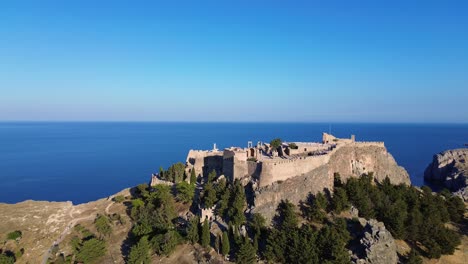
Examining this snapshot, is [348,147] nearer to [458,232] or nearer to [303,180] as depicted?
[303,180]

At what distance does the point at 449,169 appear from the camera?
12169 centimetres

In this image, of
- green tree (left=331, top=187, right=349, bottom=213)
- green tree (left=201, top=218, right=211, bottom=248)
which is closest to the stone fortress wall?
green tree (left=331, top=187, right=349, bottom=213)

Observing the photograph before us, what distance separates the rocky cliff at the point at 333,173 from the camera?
2067 inches

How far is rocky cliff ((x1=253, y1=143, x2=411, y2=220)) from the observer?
52500mm

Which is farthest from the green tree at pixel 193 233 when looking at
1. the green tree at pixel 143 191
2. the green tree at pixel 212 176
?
the green tree at pixel 143 191

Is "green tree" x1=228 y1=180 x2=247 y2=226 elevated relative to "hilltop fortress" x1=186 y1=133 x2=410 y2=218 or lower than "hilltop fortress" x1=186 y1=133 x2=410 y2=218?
lower

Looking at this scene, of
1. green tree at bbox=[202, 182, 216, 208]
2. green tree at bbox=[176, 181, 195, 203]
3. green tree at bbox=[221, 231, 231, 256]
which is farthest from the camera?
green tree at bbox=[176, 181, 195, 203]

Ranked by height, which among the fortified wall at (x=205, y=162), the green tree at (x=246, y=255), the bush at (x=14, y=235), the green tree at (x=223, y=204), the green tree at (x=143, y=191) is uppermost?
the fortified wall at (x=205, y=162)

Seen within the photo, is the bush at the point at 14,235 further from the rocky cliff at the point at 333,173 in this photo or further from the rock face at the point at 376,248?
the rock face at the point at 376,248

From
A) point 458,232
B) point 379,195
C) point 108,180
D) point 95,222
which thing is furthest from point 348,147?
point 108,180

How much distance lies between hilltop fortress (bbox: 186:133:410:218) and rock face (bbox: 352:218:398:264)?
1180 centimetres

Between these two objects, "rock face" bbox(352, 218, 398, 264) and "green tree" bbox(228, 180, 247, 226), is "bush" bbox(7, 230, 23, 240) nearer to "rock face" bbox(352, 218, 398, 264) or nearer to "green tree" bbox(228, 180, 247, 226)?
"green tree" bbox(228, 180, 247, 226)

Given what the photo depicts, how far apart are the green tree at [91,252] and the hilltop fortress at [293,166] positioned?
24160 millimetres

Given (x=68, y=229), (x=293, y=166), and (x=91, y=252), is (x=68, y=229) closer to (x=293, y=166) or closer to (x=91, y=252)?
(x=91, y=252)
